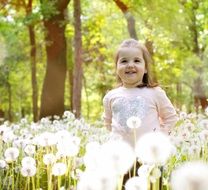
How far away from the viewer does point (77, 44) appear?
1364 cm

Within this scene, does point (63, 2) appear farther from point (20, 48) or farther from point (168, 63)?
point (168, 63)

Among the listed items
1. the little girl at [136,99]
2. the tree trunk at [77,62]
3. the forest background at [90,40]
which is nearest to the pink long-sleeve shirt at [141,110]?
the little girl at [136,99]

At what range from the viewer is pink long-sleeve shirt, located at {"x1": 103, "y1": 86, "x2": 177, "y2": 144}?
3463 mm

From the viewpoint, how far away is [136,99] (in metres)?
3.52

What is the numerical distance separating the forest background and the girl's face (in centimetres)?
640

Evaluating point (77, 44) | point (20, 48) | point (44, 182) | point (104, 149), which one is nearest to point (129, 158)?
point (104, 149)

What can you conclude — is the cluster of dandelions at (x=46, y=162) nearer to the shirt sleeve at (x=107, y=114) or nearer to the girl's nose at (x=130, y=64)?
the shirt sleeve at (x=107, y=114)

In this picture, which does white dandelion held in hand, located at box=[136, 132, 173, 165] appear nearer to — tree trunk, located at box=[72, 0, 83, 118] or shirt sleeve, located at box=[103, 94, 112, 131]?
shirt sleeve, located at box=[103, 94, 112, 131]

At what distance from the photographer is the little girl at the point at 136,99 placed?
3475mm

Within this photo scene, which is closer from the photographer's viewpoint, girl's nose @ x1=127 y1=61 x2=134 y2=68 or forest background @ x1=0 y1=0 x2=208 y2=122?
girl's nose @ x1=127 y1=61 x2=134 y2=68

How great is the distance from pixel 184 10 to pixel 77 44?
2891 mm

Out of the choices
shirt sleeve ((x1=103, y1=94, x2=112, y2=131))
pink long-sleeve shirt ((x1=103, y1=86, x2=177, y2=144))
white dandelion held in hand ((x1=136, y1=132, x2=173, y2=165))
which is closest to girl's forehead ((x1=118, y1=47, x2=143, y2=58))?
pink long-sleeve shirt ((x1=103, y1=86, x2=177, y2=144))

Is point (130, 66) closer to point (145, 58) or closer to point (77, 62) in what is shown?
point (145, 58)

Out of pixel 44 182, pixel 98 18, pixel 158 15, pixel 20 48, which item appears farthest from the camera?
pixel 98 18
